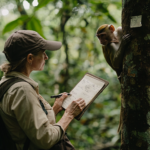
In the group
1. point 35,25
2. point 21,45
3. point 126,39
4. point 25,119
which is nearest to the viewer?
point 25,119

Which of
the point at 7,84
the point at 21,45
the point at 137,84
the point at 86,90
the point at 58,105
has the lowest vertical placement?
the point at 58,105

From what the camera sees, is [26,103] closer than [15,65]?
Yes

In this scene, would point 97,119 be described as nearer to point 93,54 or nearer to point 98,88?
point 93,54

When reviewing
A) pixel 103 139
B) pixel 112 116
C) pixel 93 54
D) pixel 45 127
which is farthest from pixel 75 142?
pixel 45 127

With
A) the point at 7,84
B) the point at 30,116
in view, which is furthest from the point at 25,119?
the point at 7,84

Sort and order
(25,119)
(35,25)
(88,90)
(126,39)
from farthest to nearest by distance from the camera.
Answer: (35,25) → (88,90) → (126,39) → (25,119)

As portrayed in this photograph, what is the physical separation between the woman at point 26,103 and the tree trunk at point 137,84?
449mm

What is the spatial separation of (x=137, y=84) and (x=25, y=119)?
77 centimetres

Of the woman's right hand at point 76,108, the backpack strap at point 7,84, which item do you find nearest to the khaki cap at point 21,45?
the backpack strap at point 7,84

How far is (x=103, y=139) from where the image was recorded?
4254mm

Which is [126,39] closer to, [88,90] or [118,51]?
[118,51]

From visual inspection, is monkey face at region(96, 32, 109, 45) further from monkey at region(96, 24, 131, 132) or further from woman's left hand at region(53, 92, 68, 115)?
woman's left hand at region(53, 92, 68, 115)

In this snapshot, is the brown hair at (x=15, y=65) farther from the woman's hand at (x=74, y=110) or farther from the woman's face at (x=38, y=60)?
the woman's hand at (x=74, y=110)

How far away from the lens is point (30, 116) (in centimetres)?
93
